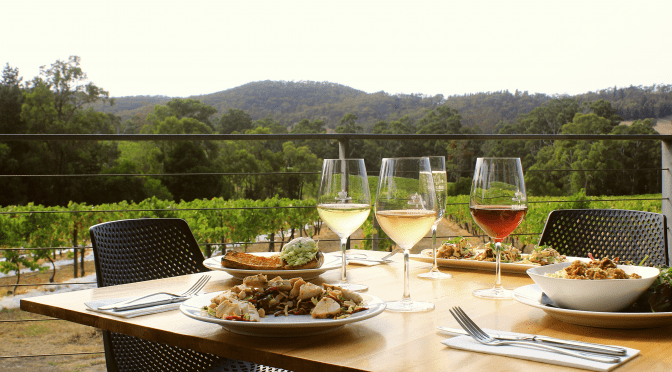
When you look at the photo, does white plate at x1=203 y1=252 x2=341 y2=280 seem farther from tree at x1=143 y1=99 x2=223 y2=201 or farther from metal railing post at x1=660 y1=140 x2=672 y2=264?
tree at x1=143 y1=99 x2=223 y2=201

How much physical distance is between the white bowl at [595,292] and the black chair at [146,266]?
29.9 inches

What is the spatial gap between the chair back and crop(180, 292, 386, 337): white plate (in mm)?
641

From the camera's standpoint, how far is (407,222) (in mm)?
774

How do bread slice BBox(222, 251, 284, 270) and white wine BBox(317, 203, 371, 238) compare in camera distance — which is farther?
bread slice BBox(222, 251, 284, 270)

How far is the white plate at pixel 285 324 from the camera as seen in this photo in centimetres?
60

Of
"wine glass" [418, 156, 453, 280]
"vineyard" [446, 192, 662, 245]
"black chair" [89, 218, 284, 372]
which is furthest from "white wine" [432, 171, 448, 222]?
"vineyard" [446, 192, 662, 245]

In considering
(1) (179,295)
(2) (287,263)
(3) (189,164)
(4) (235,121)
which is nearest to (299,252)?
(2) (287,263)

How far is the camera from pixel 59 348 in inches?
326

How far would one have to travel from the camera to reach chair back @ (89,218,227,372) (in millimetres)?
1230

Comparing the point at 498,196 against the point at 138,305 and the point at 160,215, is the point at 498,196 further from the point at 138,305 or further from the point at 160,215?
the point at 160,215

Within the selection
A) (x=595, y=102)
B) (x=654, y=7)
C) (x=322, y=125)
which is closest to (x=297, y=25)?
(x=322, y=125)

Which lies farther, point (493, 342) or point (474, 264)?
point (474, 264)

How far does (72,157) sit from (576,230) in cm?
2557

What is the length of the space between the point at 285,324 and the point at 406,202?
11.4 inches
